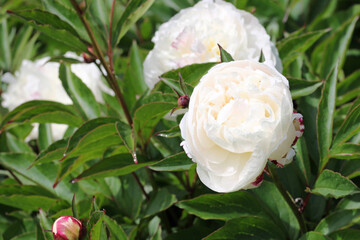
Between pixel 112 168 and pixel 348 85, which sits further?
pixel 348 85

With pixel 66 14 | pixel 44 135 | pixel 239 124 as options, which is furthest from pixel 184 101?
pixel 44 135

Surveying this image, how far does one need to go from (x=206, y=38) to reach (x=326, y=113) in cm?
31

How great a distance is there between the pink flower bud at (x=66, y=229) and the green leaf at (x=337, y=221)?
47cm

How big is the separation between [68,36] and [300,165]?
0.58 metres

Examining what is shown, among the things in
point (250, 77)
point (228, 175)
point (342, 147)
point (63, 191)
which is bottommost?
point (63, 191)

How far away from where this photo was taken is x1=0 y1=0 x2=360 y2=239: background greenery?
906mm

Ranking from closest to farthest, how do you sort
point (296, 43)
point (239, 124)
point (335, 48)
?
1. point (239, 124)
2. point (296, 43)
3. point (335, 48)

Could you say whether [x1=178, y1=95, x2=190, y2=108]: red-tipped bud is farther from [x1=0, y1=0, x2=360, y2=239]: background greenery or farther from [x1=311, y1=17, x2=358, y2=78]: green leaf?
[x1=311, y1=17, x2=358, y2=78]: green leaf

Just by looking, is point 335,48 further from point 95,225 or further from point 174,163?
point 95,225

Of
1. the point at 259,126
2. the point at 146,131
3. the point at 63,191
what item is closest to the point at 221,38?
the point at 146,131

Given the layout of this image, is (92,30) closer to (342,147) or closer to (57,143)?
(57,143)

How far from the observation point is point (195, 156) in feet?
2.32

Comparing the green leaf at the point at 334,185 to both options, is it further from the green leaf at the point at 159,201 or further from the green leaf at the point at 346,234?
the green leaf at the point at 159,201

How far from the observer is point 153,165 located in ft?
2.86
